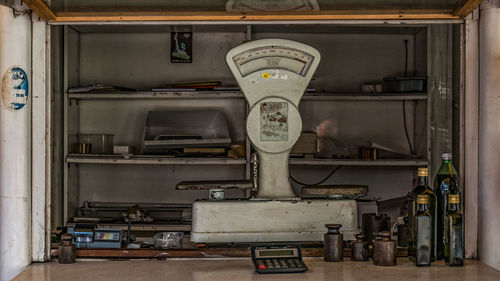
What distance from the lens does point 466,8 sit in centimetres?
204

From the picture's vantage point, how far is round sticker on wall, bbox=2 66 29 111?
202 cm

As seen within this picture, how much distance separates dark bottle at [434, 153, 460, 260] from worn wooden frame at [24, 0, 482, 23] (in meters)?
0.47

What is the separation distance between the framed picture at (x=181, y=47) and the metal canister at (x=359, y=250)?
2.86m

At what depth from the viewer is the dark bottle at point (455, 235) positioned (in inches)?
78.7

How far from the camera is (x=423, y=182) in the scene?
2.10 meters

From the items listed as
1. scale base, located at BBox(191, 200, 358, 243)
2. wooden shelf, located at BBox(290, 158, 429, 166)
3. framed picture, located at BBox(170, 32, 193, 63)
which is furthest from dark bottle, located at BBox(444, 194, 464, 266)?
framed picture, located at BBox(170, 32, 193, 63)

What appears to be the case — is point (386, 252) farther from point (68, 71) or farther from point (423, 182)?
point (68, 71)

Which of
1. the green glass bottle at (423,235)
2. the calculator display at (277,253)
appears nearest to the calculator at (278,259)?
the calculator display at (277,253)

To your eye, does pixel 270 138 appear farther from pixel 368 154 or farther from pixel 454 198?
pixel 368 154

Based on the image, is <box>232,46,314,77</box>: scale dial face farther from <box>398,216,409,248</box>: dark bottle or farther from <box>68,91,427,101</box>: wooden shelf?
<box>68,91,427,101</box>: wooden shelf

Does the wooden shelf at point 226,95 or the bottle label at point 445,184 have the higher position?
the wooden shelf at point 226,95

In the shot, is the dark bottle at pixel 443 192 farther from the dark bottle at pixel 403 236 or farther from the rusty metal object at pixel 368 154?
the rusty metal object at pixel 368 154

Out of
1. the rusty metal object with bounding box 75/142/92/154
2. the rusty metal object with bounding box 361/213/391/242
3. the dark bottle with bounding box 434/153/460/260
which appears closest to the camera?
the dark bottle with bounding box 434/153/460/260

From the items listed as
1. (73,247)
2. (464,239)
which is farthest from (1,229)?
(464,239)
